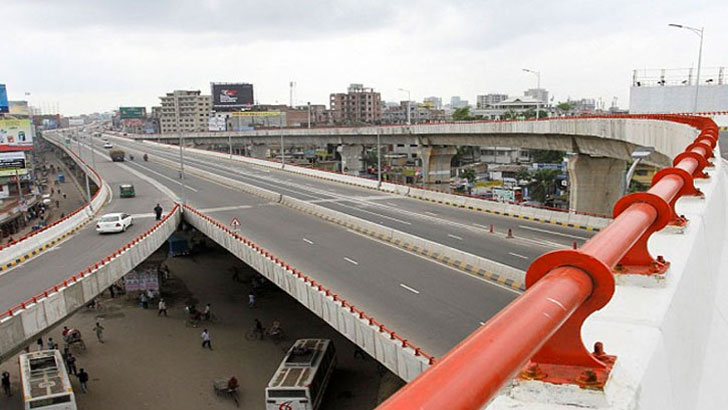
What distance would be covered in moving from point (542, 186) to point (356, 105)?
106414mm

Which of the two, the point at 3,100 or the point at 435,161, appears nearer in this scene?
the point at 435,161

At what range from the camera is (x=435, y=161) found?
63.3 metres

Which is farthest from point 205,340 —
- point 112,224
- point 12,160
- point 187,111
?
point 187,111

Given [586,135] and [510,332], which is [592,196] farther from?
[510,332]

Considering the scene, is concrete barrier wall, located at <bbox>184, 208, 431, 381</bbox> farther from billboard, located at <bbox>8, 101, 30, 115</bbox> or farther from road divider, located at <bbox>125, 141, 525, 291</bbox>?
billboard, located at <bbox>8, 101, 30, 115</bbox>

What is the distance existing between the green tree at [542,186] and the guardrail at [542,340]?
69.7 metres

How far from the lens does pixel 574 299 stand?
221 cm

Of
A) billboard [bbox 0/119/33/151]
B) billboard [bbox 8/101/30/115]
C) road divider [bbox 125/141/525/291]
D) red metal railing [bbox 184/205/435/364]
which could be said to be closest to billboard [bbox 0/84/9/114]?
billboard [bbox 0/119/33/151]

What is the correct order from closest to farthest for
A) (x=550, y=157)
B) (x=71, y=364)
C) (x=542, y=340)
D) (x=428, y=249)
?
(x=542, y=340) → (x=428, y=249) → (x=71, y=364) → (x=550, y=157)

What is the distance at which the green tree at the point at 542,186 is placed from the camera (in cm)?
7031

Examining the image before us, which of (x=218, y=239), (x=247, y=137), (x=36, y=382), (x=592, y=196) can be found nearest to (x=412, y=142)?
(x=592, y=196)

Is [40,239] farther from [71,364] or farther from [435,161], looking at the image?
[435,161]

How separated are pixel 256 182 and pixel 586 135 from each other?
3364 centimetres

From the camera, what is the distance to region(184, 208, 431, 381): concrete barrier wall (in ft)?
48.7
